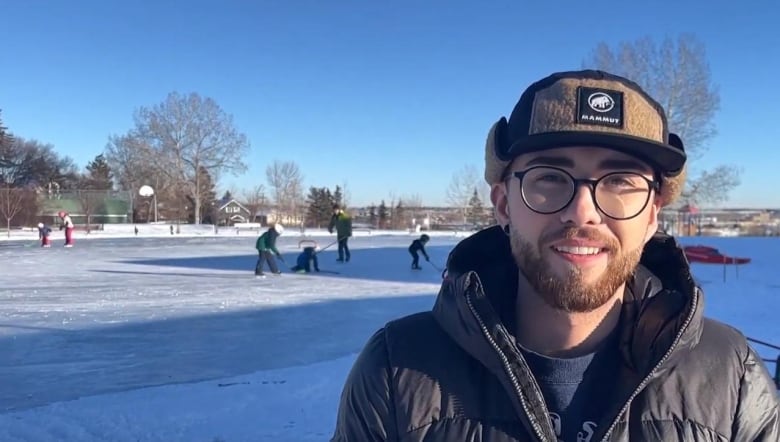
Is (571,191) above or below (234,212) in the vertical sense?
below

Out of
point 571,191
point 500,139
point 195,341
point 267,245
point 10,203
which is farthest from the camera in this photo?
point 10,203

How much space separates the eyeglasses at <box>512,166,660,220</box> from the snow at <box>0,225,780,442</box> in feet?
11.9

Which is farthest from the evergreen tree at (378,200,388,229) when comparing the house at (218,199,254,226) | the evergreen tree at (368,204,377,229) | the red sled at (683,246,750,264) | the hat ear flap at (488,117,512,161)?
the hat ear flap at (488,117,512,161)

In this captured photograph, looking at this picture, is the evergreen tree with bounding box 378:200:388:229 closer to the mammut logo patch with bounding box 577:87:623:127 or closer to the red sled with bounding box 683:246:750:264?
the red sled with bounding box 683:246:750:264

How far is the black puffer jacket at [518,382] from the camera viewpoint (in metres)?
1.40

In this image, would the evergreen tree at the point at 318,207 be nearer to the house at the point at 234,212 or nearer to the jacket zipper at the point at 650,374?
the house at the point at 234,212

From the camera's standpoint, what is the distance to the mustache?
1.46 metres

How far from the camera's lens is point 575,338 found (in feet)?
5.02

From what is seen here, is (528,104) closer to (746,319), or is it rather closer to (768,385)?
(768,385)

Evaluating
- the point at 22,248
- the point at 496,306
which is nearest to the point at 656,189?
the point at 496,306

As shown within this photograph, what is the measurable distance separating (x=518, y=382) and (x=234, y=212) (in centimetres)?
7250

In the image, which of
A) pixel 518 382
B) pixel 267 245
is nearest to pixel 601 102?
pixel 518 382

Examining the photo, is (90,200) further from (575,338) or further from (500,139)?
(575,338)

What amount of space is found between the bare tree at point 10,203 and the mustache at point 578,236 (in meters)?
48.5
